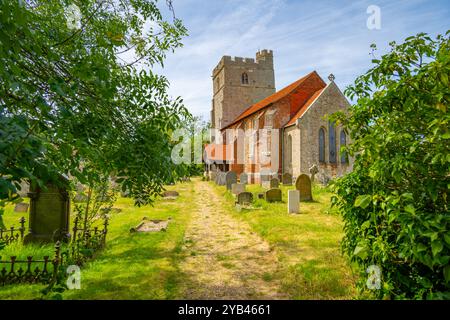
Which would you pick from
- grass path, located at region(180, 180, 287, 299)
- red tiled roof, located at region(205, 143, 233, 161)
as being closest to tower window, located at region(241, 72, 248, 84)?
red tiled roof, located at region(205, 143, 233, 161)

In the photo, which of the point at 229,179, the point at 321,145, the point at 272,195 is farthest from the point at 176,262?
the point at 321,145

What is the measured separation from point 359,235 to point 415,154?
4.13ft

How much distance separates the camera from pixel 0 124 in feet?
5.43

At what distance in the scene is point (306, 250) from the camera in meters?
6.41

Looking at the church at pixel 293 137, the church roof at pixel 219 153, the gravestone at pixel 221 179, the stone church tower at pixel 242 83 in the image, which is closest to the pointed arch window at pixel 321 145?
the church at pixel 293 137

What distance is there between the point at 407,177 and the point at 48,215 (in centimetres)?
760

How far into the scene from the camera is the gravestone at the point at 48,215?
6832 millimetres

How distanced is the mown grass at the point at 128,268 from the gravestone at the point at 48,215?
0.36m

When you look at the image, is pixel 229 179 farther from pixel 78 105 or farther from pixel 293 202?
pixel 78 105

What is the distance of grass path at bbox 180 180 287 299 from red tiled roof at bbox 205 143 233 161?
26848 mm

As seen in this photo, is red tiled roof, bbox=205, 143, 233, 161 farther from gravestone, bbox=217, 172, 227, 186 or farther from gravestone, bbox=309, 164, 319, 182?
gravestone, bbox=309, 164, 319, 182

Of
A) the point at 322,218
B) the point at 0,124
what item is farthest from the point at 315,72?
the point at 0,124
